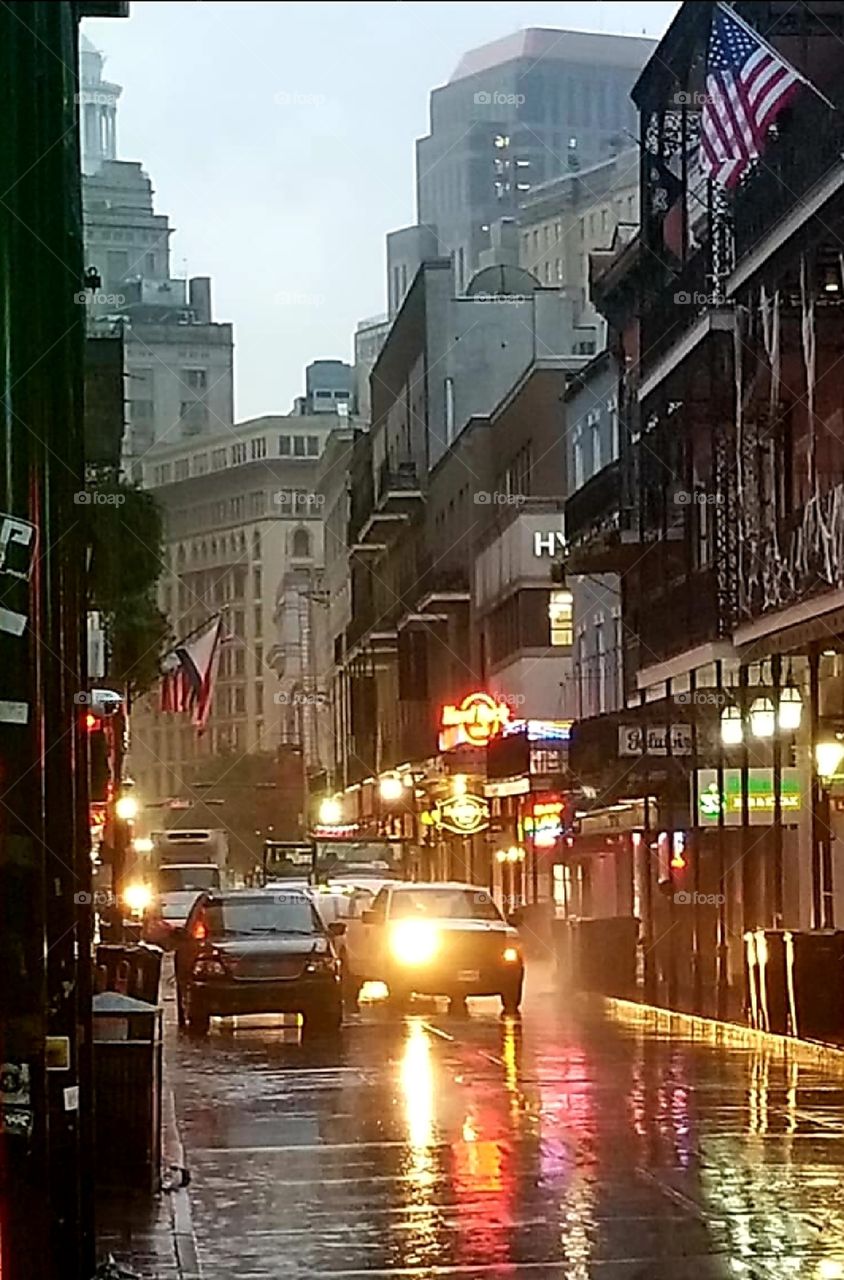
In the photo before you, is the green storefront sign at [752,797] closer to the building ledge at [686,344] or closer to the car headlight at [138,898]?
the building ledge at [686,344]

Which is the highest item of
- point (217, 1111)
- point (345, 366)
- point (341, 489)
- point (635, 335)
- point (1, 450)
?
point (345, 366)

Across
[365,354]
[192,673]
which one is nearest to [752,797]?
[192,673]

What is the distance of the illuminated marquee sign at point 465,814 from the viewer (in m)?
50.7

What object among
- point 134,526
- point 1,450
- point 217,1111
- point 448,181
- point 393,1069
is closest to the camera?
point 1,450

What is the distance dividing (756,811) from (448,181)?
5190cm

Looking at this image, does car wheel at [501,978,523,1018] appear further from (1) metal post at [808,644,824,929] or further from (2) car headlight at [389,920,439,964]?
(1) metal post at [808,644,824,929]

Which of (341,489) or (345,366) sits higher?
(345,366)

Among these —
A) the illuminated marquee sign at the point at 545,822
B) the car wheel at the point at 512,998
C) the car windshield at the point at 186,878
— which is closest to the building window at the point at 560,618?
the illuminated marquee sign at the point at 545,822

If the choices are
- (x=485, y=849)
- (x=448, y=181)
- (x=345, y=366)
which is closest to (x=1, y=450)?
(x=485, y=849)

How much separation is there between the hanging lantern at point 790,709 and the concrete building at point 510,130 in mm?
10244

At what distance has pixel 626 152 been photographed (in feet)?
208

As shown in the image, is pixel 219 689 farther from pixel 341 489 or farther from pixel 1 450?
pixel 1 450

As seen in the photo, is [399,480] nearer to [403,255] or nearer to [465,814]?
[403,255]

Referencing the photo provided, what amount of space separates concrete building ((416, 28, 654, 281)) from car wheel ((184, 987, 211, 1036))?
14767mm
